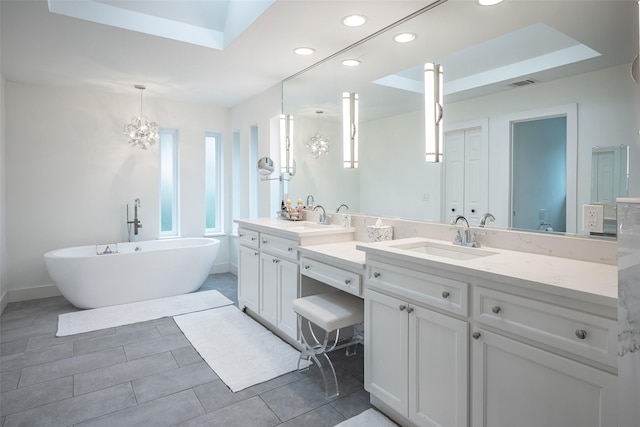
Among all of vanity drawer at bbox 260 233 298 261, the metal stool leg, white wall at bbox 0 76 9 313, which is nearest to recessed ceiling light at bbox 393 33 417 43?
vanity drawer at bbox 260 233 298 261

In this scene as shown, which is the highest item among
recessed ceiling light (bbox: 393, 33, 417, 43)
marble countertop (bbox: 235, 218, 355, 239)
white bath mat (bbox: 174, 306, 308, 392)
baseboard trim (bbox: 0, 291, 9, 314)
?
recessed ceiling light (bbox: 393, 33, 417, 43)

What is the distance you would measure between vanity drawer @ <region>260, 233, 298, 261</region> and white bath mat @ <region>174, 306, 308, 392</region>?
730 mm

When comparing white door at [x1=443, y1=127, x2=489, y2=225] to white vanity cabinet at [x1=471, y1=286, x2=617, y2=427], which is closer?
white vanity cabinet at [x1=471, y1=286, x2=617, y2=427]

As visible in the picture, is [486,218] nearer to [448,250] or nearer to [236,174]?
[448,250]

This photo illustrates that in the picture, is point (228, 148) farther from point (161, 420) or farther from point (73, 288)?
point (161, 420)

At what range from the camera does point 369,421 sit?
200 centimetres

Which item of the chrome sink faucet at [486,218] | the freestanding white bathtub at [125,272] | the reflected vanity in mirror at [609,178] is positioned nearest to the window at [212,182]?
the freestanding white bathtub at [125,272]

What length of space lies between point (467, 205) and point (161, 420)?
2139mm

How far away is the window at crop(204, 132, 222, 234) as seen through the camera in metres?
5.59

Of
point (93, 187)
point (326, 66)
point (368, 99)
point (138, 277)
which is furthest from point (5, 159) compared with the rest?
point (368, 99)

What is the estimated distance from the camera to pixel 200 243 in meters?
4.96

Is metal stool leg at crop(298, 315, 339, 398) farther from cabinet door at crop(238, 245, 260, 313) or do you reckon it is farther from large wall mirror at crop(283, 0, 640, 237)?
large wall mirror at crop(283, 0, 640, 237)

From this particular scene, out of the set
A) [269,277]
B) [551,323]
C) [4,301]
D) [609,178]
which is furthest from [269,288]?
[4,301]

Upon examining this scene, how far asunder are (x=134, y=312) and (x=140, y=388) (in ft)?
5.28
